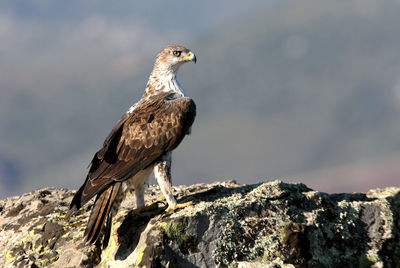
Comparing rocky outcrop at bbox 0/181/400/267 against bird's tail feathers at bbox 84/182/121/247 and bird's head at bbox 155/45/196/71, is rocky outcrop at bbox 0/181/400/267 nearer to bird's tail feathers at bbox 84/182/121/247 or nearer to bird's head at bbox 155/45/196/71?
bird's tail feathers at bbox 84/182/121/247


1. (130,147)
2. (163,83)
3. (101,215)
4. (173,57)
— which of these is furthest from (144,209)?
(173,57)

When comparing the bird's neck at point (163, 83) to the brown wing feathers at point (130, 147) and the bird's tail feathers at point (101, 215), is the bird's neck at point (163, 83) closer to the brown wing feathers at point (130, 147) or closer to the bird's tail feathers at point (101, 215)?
the brown wing feathers at point (130, 147)

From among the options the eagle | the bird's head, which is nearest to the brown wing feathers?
the eagle

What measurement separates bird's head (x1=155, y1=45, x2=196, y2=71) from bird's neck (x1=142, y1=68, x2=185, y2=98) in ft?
0.34

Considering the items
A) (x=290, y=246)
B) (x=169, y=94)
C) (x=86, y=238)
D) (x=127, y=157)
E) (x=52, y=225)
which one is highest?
(x=169, y=94)

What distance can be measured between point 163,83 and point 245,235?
4075mm

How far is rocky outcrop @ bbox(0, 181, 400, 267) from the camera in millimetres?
6742

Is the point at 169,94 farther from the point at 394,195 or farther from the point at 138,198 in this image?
the point at 394,195

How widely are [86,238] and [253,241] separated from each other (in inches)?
95.7

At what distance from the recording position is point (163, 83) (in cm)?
995

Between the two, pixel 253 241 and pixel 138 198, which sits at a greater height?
pixel 138 198

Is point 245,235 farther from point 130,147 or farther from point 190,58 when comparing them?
point 190,58

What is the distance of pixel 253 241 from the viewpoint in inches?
275

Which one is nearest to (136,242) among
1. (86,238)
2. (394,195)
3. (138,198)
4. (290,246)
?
(86,238)
